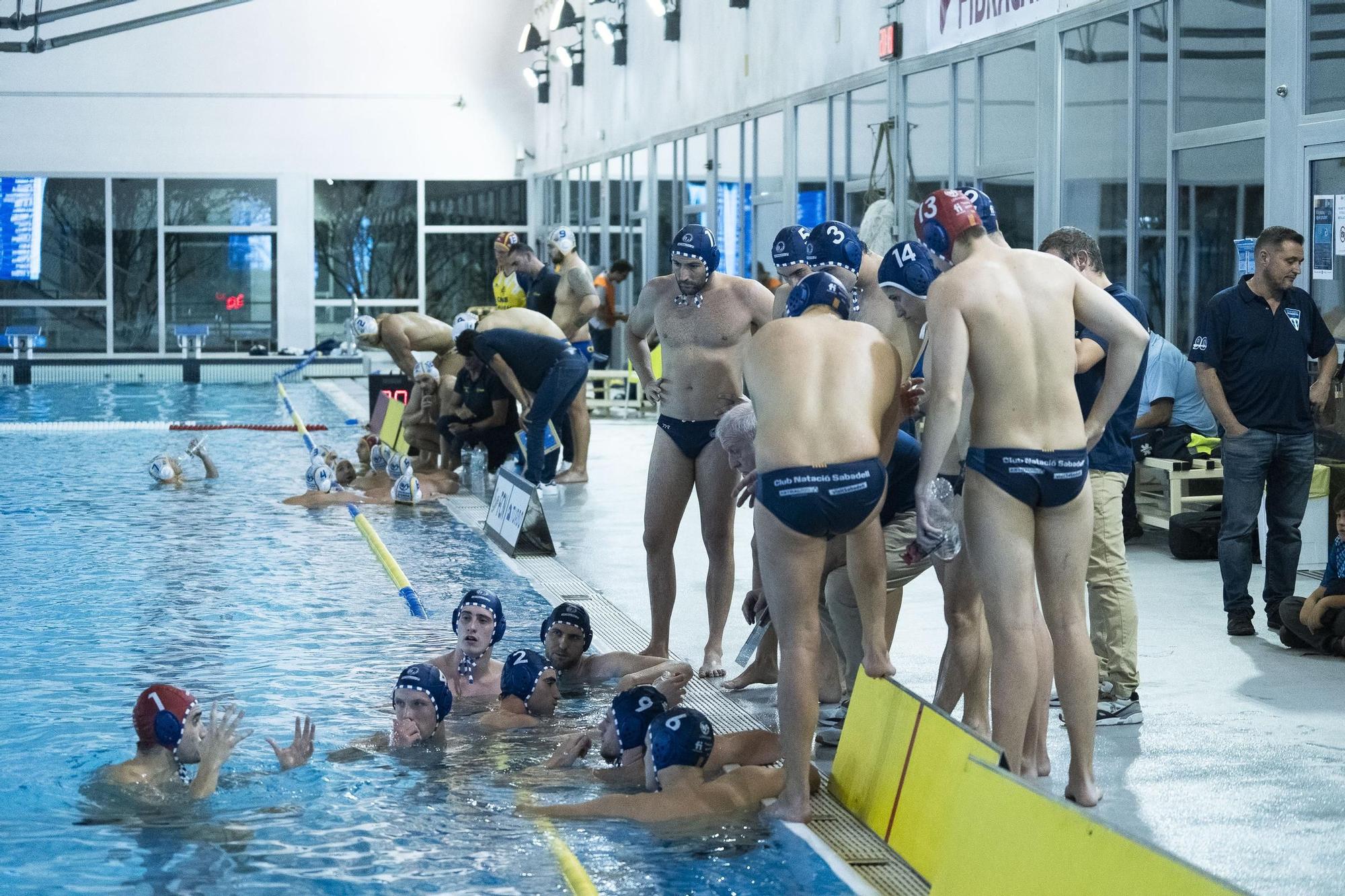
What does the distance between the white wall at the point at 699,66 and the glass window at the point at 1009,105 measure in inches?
75.7

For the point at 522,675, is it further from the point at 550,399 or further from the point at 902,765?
the point at 550,399

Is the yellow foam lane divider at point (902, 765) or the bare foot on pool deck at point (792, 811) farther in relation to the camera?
the bare foot on pool deck at point (792, 811)

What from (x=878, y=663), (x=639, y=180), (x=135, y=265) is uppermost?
(x=639, y=180)

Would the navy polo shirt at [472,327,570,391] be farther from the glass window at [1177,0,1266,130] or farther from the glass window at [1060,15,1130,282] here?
the glass window at [1177,0,1266,130]

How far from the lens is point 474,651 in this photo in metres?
6.01

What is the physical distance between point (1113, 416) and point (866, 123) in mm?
8775

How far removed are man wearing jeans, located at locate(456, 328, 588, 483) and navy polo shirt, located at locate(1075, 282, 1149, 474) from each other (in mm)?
6133

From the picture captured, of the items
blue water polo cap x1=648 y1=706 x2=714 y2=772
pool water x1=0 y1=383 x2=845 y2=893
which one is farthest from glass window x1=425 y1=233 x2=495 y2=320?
blue water polo cap x1=648 y1=706 x2=714 y2=772

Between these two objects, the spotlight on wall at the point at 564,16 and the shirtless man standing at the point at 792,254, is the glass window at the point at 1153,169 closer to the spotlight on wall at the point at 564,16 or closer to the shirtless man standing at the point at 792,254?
the shirtless man standing at the point at 792,254

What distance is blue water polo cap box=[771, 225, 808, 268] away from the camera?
4.95 metres

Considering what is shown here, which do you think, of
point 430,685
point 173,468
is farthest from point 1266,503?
point 173,468

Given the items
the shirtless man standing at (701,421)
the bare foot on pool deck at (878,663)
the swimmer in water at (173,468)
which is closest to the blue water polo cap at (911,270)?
the bare foot on pool deck at (878,663)

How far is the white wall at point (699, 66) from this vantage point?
1410 centimetres

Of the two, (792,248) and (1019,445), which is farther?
(792,248)
